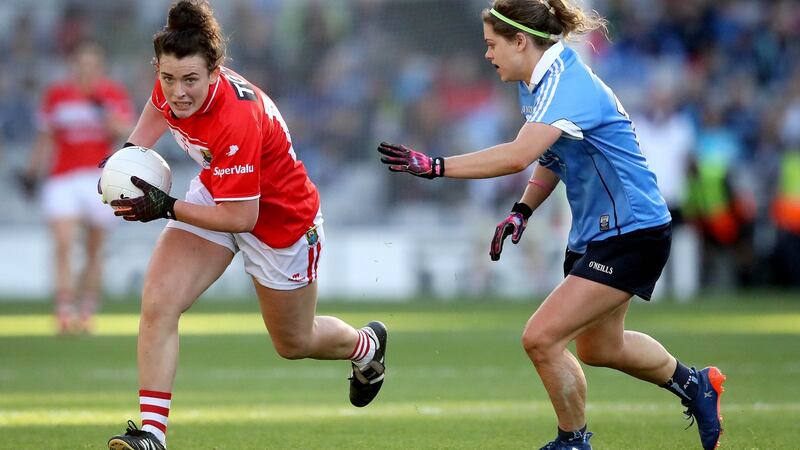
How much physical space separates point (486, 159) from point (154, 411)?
182 cm

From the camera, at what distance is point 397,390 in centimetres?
903

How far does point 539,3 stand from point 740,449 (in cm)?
236

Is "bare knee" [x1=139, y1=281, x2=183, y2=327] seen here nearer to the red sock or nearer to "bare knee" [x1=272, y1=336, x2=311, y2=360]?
"bare knee" [x1=272, y1=336, x2=311, y2=360]

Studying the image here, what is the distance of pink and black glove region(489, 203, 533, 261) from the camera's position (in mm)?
6289

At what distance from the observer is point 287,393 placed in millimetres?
8891

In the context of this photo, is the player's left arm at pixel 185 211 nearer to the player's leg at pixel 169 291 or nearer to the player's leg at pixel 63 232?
the player's leg at pixel 169 291

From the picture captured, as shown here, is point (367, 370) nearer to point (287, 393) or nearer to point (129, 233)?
point (287, 393)

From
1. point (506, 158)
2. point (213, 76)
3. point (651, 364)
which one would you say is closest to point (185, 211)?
point (213, 76)

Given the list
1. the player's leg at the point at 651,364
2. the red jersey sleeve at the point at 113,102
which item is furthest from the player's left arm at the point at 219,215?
the red jersey sleeve at the point at 113,102

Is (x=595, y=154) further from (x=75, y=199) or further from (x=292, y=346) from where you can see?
(x=75, y=199)

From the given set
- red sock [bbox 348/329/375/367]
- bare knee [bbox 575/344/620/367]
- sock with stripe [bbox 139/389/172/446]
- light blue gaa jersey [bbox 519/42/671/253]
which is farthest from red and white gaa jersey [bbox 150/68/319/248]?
bare knee [bbox 575/344/620/367]

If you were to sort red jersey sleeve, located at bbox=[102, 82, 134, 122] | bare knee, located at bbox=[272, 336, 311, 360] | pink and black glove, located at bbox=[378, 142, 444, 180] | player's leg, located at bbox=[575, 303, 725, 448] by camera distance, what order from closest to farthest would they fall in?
1. pink and black glove, located at bbox=[378, 142, 444, 180]
2. player's leg, located at bbox=[575, 303, 725, 448]
3. bare knee, located at bbox=[272, 336, 311, 360]
4. red jersey sleeve, located at bbox=[102, 82, 134, 122]

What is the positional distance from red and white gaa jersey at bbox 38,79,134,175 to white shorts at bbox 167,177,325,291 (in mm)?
6822

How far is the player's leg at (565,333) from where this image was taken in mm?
5887
